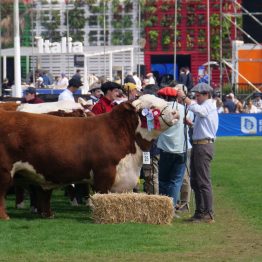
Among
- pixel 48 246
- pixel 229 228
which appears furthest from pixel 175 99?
pixel 48 246

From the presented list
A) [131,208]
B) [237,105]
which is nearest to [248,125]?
[237,105]

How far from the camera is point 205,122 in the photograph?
618 inches

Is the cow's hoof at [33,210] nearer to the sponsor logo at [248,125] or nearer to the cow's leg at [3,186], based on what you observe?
the cow's leg at [3,186]

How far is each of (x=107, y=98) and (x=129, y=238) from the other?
4235mm

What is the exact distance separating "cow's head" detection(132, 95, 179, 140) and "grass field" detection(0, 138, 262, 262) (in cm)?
140

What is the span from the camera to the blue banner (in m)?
42.8

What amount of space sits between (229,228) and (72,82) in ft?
20.9

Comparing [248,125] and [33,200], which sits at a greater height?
[33,200]

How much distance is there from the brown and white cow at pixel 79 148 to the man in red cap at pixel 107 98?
1428 mm

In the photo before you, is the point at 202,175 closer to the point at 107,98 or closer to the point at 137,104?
the point at 137,104

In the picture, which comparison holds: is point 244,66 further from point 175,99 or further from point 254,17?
point 175,99

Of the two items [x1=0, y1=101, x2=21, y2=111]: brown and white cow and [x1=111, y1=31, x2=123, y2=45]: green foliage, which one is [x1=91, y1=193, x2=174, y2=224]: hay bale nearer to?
[x1=0, y1=101, x2=21, y2=111]: brown and white cow

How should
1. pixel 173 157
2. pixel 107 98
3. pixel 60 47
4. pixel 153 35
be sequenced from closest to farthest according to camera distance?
pixel 173 157, pixel 107 98, pixel 60 47, pixel 153 35

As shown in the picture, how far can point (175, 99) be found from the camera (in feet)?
54.2
